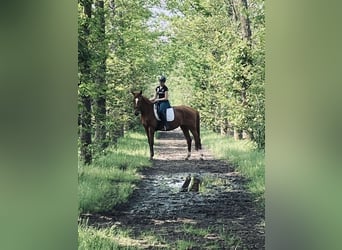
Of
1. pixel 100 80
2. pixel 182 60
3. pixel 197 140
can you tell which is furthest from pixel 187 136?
pixel 100 80

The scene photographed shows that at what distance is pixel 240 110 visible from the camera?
10.4ft

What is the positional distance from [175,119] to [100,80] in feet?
2.00

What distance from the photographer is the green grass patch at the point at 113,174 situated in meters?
3.04

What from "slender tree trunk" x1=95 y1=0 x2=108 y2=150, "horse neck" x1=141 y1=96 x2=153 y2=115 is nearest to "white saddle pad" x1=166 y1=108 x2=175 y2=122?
"horse neck" x1=141 y1=96 x2=153 y2=115

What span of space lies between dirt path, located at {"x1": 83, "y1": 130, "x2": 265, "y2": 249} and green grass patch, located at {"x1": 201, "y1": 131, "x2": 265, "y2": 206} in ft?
0.18

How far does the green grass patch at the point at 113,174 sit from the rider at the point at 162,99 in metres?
0.20

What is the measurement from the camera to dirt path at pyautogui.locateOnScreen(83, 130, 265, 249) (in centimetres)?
306

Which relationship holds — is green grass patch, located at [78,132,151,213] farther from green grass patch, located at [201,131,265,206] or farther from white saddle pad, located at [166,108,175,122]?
green grass patch, located at [201,131,265,206]

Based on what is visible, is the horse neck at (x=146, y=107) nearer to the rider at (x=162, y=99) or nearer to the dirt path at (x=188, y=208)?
the rider at (x=162, y=99)

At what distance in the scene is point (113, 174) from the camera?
10.3 ft

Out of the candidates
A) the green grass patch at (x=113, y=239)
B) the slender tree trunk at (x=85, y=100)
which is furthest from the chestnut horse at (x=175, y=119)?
the green grass patch at (x=113, y=239)
